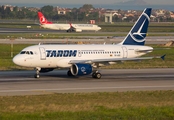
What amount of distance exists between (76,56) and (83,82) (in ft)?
12.3

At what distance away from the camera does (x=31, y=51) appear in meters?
42.1

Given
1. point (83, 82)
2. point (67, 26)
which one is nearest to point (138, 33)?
point (83, 82)

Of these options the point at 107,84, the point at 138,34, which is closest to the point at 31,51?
the point at 107,84

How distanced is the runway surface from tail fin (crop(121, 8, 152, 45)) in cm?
295

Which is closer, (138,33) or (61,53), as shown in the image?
(61,53)

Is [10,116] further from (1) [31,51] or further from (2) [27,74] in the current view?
(2) [27,74]

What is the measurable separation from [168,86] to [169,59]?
24496 mm

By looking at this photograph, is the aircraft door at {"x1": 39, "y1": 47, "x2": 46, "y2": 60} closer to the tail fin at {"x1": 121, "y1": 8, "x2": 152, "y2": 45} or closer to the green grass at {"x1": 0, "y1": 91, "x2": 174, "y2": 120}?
the tail fin at {"x1": 121, "y1": 8, "x2": 152, "y2": 45}

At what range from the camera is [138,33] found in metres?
48.0

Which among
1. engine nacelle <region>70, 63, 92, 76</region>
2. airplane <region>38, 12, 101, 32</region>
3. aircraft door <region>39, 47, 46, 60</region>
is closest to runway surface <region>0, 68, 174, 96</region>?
engine nacelle <region>70, 63, 92, 76</region>

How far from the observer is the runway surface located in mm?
35938

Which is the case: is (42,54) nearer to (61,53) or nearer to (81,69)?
(61,53)

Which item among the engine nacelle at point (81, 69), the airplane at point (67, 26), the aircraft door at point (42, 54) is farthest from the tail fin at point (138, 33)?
the airplane at point (67, 26)

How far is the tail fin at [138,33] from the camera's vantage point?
47.8m
